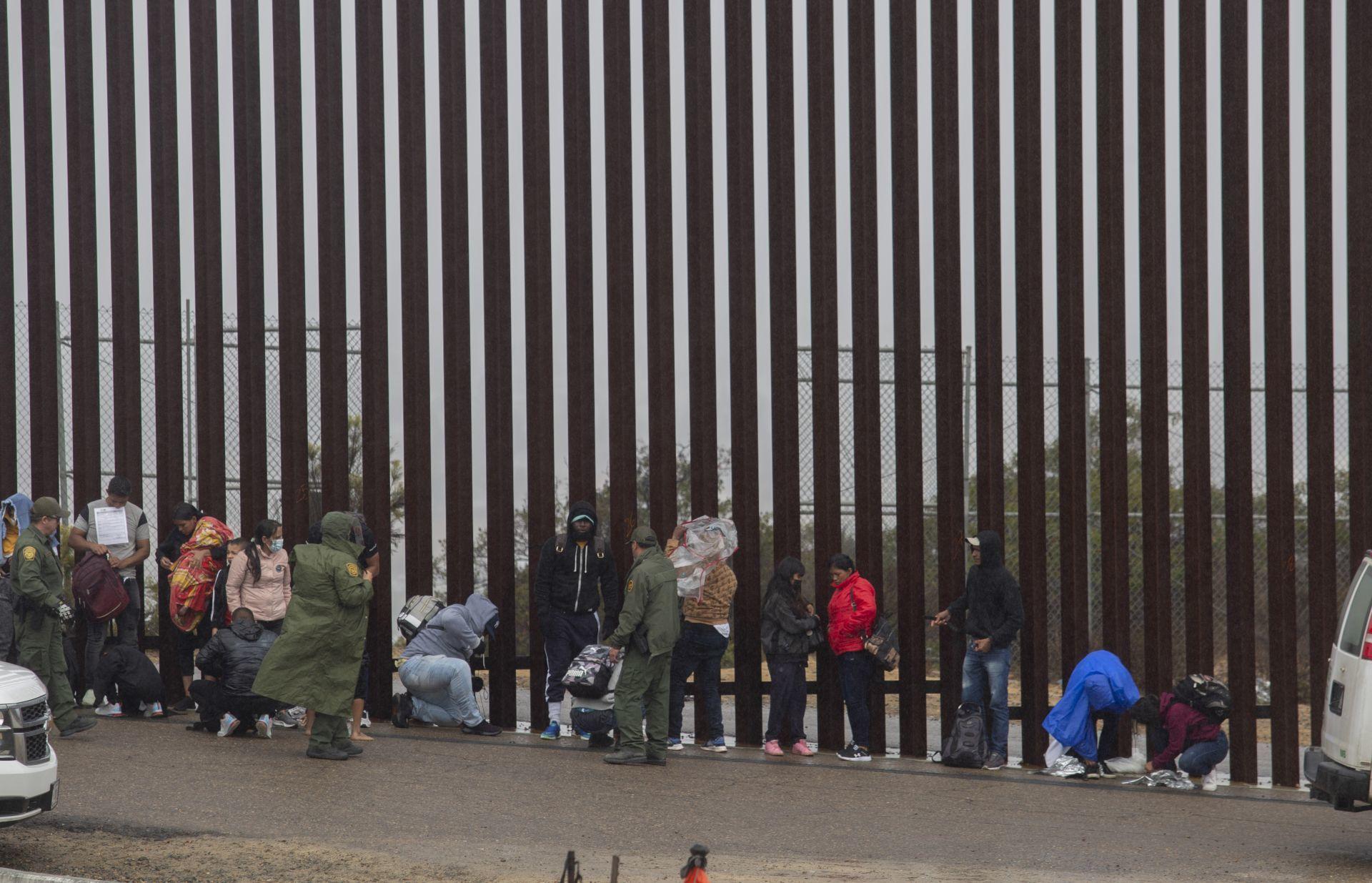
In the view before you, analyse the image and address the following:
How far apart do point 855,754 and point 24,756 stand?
5886 millimetres

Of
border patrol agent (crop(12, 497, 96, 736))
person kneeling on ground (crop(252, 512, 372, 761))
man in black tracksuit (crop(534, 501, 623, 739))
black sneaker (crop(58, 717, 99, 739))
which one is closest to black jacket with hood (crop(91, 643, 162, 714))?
black sneaker (crop(58, 717, 99, 739))

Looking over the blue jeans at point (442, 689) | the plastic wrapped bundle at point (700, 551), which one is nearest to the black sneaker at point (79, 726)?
the blue jeans at point (442, 689)

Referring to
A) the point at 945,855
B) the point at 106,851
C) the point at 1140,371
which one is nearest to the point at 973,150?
the point at 1140,371

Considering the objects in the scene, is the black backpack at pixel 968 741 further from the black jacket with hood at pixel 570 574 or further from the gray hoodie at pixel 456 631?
the gray hoodie at pixel 456 631

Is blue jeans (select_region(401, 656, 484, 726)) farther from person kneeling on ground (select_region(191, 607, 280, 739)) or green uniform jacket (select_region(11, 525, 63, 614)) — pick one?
green uniform jacket (select_region(11, 525, 63, 614))

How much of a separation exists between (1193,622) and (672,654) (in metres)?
3.75

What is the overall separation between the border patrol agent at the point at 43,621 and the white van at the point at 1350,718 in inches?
294

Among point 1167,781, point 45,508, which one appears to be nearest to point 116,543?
point 45,508

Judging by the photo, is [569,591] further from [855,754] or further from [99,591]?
[99,591]

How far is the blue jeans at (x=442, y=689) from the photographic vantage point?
10.8 meters

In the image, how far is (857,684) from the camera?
34.9 feet

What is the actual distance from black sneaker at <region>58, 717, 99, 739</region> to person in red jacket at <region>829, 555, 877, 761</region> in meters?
5.08

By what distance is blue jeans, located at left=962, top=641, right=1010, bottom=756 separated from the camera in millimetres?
10477

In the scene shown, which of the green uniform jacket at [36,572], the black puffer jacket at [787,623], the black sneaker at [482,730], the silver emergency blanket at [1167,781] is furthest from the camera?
the black sneaker at [482,730]
